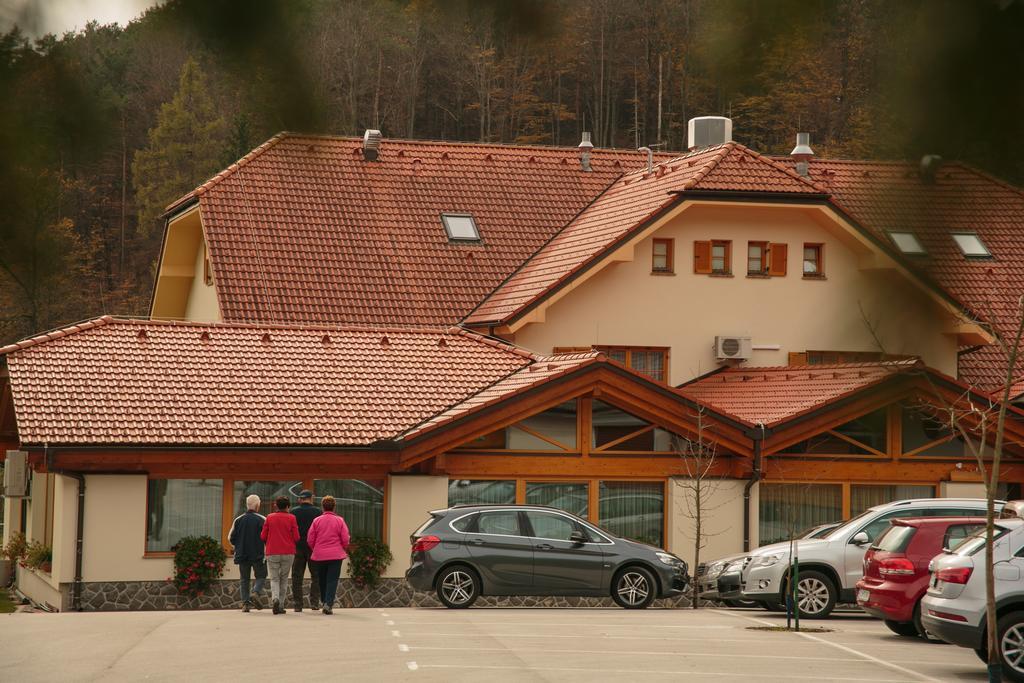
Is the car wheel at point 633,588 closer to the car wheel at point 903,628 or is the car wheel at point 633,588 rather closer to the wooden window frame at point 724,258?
the car wheel at point 903,628

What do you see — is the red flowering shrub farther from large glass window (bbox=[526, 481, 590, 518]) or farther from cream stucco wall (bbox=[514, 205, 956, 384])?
cream stucco wall (bbox=[514, 205, 956, 384])

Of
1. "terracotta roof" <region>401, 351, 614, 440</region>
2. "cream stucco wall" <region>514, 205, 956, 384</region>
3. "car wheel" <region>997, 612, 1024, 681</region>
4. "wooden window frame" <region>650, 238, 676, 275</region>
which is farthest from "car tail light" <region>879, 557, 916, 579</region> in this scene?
"wooden window frame" <region>650, 238, 676, 275</region>

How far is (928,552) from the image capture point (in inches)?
675

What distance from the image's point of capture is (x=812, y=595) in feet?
67.1

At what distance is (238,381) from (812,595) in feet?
35.1

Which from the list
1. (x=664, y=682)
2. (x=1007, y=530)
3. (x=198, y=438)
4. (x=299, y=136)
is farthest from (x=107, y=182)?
(x=198, y=438)

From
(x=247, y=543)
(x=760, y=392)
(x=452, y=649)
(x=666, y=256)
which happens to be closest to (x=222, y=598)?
(x=247, y=543)

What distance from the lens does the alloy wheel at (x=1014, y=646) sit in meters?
13.8

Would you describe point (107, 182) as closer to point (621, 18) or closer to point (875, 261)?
point (621, 18)

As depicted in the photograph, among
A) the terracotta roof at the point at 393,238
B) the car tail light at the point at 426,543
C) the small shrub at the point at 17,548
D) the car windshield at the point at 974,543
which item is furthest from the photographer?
the terracotta roof at the point at 393,238

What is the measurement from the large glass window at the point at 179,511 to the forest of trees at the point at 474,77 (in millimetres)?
20101

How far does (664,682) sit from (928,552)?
5.62 m

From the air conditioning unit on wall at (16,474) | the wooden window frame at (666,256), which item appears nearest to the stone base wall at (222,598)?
the air conditioning unit on wall at (16,474)

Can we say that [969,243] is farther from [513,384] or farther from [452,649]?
[513,384]
